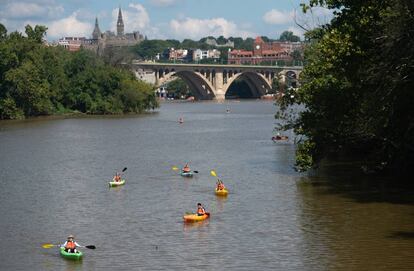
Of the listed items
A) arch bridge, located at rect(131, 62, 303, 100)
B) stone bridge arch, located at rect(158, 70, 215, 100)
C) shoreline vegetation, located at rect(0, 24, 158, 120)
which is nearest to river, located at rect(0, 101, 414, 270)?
shoreline vegetation, located at rect(0, 24, 158, 120)

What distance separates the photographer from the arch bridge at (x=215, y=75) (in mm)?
147000

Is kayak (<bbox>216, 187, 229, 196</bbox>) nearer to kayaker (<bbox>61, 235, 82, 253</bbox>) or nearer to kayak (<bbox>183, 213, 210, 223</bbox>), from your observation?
kayak (<bbox>183, 213, 210, 223</bbox>)

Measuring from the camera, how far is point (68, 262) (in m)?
25.4

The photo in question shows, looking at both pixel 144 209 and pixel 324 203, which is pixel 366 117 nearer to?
pixel 324 203

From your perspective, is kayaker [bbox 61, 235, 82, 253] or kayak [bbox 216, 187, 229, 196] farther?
kayak [bbox 216, 187, 229, 196]

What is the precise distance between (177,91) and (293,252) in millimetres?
164779

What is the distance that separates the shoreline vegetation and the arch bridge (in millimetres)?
31592

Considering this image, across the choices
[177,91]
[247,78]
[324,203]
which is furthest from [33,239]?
[177,91]

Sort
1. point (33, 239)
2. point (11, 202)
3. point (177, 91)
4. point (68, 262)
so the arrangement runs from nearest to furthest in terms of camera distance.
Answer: point (68, 262), point (33, 239), point (11, 202), point (177, 91)

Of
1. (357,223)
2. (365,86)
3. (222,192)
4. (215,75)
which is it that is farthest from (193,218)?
(215,75)

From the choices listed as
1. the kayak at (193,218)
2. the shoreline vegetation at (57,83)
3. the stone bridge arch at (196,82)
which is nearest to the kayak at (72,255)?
the kayak at (193,218)

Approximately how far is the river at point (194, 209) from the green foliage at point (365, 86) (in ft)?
7.31

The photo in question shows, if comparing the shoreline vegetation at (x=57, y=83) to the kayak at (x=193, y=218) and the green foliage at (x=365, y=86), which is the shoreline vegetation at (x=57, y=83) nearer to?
the green foliage at (x=365, y=86)

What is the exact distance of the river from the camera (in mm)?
25359
